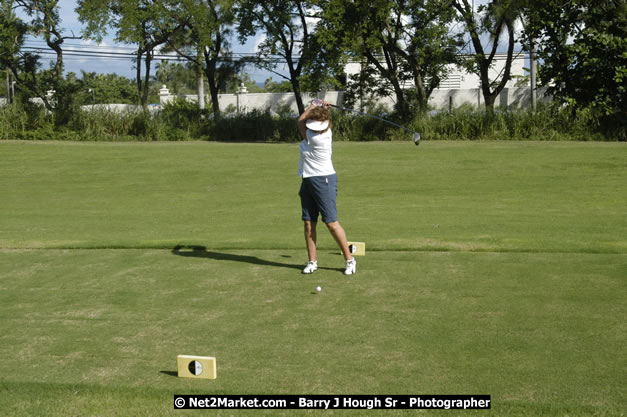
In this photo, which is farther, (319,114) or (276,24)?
(276,24)

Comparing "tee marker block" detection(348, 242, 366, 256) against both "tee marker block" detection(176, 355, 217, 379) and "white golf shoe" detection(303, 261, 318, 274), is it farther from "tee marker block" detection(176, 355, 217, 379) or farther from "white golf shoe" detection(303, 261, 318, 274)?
"tee marker block" detection(176, 355, 217, 379)

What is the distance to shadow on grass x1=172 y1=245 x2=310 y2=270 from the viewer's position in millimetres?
8812

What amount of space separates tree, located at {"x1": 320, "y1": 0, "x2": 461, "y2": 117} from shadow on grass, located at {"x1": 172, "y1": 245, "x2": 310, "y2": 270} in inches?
958

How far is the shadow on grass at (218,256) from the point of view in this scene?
347 inches

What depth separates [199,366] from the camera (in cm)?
496

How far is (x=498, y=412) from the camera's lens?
4465mm

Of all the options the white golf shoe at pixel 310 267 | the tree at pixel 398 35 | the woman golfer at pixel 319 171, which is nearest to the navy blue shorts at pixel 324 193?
the woman golfer at pixel 319 171

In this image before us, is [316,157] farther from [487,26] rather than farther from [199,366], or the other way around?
[487,26]

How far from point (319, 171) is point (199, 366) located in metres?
3.70

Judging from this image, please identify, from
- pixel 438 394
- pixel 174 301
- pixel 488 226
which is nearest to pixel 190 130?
pixel 488 226

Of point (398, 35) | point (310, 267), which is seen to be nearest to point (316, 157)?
point (310, 267)

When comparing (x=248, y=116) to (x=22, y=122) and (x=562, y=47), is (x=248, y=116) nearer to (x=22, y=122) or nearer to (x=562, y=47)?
(x=22, y=122)

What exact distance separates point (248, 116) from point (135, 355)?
3035 centimetres

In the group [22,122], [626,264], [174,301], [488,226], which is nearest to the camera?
[174,301]
